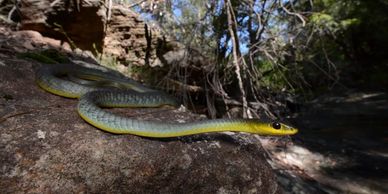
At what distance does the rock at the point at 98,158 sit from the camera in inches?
103

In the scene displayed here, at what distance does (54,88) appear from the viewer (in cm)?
369

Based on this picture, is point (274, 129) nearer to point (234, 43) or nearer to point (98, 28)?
point (234, 43)

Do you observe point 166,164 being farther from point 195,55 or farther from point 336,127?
point 336,127

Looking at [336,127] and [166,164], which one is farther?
[336,127]

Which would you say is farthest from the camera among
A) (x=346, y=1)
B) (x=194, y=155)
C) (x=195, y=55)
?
(x=346, y=1)

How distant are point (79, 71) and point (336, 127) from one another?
10301mm

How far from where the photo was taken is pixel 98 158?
9.16 feet

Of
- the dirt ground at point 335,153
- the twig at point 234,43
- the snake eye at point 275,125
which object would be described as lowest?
the dirt ground at point 335,153

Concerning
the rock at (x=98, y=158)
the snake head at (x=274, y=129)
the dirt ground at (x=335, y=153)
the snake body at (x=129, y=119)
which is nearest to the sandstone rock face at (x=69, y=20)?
the snake body at (x=129, y=119)

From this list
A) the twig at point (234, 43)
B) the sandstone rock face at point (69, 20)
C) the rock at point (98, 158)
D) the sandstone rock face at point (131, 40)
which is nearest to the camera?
the rock at point (98, 158)

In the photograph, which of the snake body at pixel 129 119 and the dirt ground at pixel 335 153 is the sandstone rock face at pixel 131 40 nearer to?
the dirt ground at pixel 335 153

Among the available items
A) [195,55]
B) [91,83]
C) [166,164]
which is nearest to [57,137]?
[166,164]

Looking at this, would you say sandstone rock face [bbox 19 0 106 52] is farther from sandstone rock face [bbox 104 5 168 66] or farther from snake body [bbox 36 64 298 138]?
snake body [bbox 36 64 298 138]

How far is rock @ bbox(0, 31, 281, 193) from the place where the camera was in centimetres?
261
